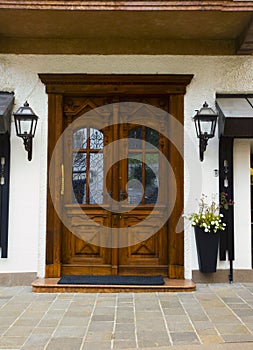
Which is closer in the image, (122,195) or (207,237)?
(207,237)

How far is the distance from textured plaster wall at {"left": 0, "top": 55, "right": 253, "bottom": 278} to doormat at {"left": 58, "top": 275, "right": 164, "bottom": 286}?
0.46m

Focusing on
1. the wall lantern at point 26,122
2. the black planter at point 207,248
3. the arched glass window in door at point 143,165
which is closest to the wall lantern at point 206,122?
the arched glass window in door at point 143,165

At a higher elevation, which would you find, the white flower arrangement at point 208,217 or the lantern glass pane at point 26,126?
the lantern glass pane at point 26,126

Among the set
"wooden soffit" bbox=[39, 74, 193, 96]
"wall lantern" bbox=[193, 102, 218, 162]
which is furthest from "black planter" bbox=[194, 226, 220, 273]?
"wooden soffit" bbox=[39, 74, 193, 96]

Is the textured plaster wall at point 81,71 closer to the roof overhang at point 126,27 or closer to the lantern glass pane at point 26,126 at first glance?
the roof overhang at point 126,27

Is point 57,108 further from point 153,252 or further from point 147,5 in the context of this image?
point 153,252

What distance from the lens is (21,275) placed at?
586cm

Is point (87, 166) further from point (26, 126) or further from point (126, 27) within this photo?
point (126, 27)

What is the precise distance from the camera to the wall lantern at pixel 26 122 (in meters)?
5.68

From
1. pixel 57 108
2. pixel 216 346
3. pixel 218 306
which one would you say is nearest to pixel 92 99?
pixel 57 108

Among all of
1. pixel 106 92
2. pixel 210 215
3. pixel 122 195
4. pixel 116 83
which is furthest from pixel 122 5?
pixel 210 215

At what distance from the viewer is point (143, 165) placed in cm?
617

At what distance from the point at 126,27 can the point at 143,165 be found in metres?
1.97

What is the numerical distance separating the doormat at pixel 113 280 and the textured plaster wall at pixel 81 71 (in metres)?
0.46
